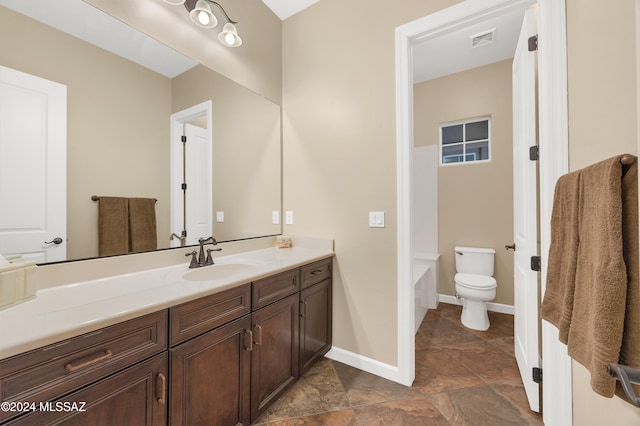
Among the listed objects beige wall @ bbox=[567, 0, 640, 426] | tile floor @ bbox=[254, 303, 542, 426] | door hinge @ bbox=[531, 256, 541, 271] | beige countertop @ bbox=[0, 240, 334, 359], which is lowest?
tile floor @ bbox=[254, 303, 542, 426]

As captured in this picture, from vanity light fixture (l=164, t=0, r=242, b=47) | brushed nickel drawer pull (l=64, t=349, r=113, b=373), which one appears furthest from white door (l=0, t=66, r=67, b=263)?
vanity light fixture (l=164, t=0, r=242, b=47)

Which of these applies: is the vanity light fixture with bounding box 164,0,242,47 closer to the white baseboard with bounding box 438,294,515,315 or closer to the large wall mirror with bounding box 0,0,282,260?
the large wall mirror with bounding box 0,0,282,260

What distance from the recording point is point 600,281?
0.62m

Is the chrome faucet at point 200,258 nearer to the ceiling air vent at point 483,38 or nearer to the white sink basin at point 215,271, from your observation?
the white sink basin at point 215,271

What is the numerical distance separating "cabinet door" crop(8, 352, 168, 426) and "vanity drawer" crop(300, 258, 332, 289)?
0.92m

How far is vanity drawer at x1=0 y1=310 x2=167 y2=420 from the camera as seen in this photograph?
66cm

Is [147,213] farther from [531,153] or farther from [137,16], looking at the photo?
[531,153]

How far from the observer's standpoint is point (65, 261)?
43.9 inches

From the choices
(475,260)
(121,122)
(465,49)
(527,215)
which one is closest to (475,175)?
(475,260)

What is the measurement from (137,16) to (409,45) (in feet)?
5.41

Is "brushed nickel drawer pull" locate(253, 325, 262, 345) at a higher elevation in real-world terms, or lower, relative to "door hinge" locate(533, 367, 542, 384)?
higher

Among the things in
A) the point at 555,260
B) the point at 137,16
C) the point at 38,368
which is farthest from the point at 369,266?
the point at 137,16

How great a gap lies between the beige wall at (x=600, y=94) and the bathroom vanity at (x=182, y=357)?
140 centimetres

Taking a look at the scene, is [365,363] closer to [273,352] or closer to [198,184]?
[273,352]
